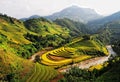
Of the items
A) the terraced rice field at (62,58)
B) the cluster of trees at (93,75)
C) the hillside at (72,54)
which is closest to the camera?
the cluster of trees at (93,75)

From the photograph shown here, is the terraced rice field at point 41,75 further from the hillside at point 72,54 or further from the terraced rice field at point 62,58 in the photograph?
the terraced rice field at point 62,58

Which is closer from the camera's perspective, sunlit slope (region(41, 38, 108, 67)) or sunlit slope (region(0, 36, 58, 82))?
sunlit slope (region(0, 36, 58, 82))

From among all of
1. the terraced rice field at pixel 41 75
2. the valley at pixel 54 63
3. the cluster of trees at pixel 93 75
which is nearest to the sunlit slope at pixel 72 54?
the valley at pixel 54 63

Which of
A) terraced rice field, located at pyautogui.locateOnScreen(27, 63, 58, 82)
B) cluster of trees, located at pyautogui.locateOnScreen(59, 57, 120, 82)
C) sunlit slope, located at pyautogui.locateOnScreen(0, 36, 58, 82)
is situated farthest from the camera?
terraced rice field, located at pyautogui.locateOnScreen(27, 63, 58, 82)

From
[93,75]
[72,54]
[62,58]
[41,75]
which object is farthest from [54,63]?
[93,75]

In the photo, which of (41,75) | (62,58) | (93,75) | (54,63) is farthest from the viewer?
(62,58)

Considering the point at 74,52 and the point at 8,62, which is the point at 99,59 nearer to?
the point at 74,52

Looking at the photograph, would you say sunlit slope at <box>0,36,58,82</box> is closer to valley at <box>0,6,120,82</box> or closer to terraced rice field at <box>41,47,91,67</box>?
valley at <box>0,6,120,82</box>

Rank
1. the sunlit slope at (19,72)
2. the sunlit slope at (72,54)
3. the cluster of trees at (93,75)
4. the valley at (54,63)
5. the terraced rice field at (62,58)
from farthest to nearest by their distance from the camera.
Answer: the sunlit slope at (72,54)
the terraced rice field at (62,58)
the sunlit slope at (19,72)
the valley at (54,63)
the cluster of trees at (93,75)

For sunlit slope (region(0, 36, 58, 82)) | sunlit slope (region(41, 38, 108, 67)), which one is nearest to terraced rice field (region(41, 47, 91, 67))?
sunlit slope (region(41, 38, 108, 67))

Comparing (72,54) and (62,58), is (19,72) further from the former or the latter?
(72,54)

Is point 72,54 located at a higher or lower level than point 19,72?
higher
